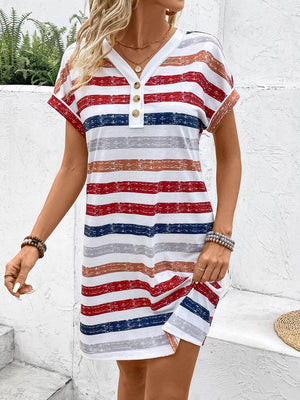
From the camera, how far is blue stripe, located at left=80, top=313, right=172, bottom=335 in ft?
5.30

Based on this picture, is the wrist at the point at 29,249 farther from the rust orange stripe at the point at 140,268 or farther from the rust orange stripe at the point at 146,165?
the rust orange stripe at the point at 146,165

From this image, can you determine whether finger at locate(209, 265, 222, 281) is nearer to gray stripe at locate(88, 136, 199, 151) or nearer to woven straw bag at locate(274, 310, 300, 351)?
gray stripe at locate(88, 136, 199, 151)

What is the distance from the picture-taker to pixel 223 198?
1.62 meters

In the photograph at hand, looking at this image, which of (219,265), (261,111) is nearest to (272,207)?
(261,111)

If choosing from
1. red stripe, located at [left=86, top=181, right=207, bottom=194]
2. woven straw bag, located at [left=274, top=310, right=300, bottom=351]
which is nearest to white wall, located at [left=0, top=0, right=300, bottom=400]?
woven straw bag, located at [left=274, top=310, right=300, bottom=351]

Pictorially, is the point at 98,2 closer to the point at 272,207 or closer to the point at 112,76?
the point at 112,76

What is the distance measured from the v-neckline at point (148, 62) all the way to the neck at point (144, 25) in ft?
0.14

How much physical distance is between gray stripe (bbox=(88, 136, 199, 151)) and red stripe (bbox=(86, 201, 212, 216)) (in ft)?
0.53

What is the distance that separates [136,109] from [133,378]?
0.89 meters

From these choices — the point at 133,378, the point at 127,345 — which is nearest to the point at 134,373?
the point at 133,378

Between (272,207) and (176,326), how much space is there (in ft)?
5.42

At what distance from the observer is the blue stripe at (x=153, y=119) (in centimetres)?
153

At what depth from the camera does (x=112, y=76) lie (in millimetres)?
1587

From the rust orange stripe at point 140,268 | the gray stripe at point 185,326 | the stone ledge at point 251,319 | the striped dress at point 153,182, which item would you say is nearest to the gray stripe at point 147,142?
the striped dress at point 153,182
